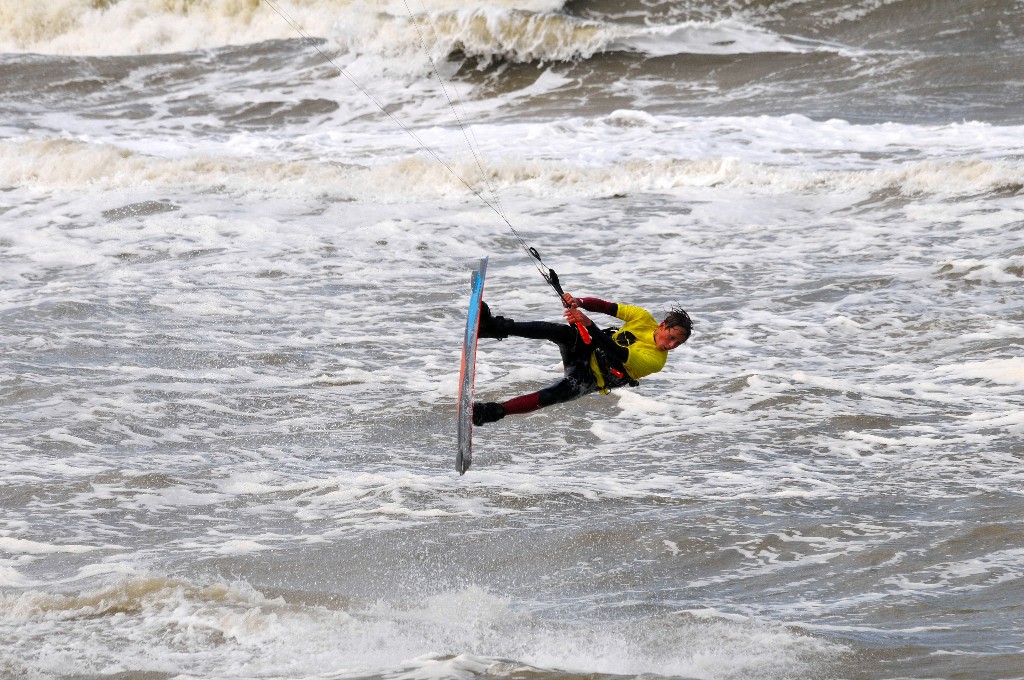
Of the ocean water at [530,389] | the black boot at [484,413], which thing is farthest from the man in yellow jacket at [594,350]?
the ocean water at [530,389]

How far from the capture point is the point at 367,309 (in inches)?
443

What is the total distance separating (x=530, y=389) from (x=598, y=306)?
87.5 inches

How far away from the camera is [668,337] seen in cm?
714

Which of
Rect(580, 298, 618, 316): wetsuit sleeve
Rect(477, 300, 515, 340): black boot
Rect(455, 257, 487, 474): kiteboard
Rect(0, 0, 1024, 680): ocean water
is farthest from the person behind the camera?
Rect(580, 298, 618, 316): wetsuit sleeve

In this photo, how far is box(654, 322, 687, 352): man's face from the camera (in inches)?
280

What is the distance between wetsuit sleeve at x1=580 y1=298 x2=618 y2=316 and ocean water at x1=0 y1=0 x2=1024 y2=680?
41.3 inches

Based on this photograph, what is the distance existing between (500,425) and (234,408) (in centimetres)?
193

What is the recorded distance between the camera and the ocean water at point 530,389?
5.39 m

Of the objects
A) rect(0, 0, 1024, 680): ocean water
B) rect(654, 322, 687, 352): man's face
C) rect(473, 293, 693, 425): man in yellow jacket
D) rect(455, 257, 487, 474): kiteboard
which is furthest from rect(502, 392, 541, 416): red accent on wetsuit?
rect(654, 322, 687, 352): man's face

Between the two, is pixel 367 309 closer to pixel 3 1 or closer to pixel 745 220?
pixel 745 220

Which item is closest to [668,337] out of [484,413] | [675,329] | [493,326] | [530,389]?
[675,329]

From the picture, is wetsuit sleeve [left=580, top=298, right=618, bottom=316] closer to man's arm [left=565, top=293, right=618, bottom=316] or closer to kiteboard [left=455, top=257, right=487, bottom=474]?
man's arm [left=565, top=293, right=618, bottom=316]

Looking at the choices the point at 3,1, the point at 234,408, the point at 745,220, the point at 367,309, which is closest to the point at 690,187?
the point at 745,220

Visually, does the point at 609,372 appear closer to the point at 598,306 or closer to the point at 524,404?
the point at 598,306
